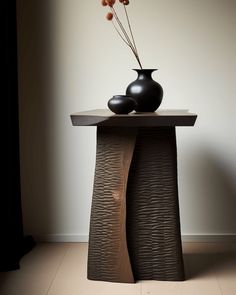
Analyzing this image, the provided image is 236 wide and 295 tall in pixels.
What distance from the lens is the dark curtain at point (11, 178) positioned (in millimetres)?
2082

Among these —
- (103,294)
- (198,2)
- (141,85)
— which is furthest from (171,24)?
(103,294)

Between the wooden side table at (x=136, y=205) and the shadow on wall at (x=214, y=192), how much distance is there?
64 cm

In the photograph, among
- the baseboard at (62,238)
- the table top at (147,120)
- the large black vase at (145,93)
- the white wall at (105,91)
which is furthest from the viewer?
the baseboard at (62,238)

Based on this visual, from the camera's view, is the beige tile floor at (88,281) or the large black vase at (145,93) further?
the large black vase at (145,93)

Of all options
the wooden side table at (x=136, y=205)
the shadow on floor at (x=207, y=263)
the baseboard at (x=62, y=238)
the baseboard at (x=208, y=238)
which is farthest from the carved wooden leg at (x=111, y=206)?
the baseboard at (x=208, y=238)

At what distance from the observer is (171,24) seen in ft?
8.02

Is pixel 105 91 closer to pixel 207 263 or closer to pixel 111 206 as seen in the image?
pixel 111 206

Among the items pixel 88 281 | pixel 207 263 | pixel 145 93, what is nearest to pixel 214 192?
pixel 207 263

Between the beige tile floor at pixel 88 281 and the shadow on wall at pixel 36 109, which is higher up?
the shadow on wall at pixel 36 109

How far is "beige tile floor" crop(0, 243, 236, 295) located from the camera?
187 centimetres

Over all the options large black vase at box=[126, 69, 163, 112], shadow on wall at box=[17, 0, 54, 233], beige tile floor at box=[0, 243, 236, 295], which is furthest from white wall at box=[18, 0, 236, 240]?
large black vase at box=[126, 69, 163, 112]

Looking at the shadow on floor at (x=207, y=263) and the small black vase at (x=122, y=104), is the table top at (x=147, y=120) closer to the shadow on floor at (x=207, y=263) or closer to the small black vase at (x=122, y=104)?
the small black vase at (x=122, y=104)

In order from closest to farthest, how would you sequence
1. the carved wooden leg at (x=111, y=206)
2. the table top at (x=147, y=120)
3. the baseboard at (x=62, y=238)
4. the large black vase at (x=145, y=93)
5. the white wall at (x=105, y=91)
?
1. the table top at (x=147, y=120)
2. the carved wooden leg at (x=111, y=206)
3. the large black vase at (x=145, y=93)
4. the white wall at (x=105, y=91)
5. the baseboard at (x=62, y=238)

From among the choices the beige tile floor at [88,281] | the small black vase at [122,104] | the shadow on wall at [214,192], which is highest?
the small black vase at [122,104]
